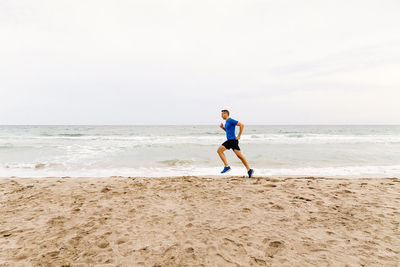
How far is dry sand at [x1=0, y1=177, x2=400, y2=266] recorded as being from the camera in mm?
2746

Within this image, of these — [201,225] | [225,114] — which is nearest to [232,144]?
[225,114]

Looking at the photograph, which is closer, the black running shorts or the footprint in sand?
the footprint in sand

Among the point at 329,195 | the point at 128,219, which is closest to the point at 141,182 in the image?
→ the point at 128,219

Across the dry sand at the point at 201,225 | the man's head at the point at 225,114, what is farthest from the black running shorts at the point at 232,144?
the dry sand at the point at 201,225

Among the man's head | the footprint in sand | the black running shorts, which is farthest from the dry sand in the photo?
the man's head

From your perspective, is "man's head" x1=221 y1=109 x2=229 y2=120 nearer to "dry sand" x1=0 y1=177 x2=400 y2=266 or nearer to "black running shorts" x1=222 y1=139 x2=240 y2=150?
"black running shorts" x1=222 y1=139 x2=240 y2=150

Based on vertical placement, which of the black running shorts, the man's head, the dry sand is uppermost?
the man's head

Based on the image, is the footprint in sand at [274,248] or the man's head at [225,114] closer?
the footprint in sand at [274,248]

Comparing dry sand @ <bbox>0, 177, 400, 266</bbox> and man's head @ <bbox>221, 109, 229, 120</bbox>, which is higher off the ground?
man's head @ <bbox>221, 109, 229, 120</bbox>

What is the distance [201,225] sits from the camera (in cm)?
361

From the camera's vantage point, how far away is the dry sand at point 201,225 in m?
2.75

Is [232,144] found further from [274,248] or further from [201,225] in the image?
[274,248]

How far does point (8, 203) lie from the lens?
15.4 feet

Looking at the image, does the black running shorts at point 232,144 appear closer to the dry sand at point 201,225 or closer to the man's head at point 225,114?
the man's head at point 225,114
